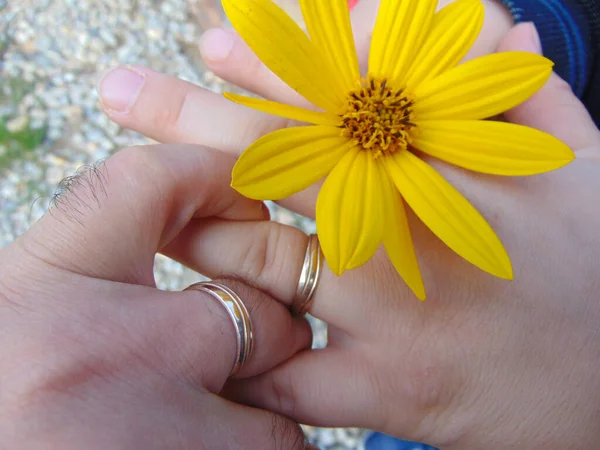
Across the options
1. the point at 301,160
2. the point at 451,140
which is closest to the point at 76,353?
the point at 301,160

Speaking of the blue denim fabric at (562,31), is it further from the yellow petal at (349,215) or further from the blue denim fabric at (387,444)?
the blue denim fabric at (387,444)

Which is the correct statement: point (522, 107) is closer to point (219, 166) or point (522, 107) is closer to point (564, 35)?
point (564, 35)

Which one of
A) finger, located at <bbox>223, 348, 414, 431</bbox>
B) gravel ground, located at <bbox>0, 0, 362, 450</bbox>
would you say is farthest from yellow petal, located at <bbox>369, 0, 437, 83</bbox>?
gravel ground, located at <bbox>0, 0, 362, 450</bbox>

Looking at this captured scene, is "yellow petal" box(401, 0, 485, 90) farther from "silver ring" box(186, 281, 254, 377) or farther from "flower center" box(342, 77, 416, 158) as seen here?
"silver ring" box(186, 281, 254, 377)

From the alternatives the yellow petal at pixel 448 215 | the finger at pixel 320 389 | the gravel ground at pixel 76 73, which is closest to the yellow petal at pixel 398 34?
the yellow petal at pixel 448 215

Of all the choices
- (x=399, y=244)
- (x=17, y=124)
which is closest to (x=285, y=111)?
(x=399, y=244)

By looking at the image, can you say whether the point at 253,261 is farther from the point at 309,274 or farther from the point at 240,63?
the point at 240,63
